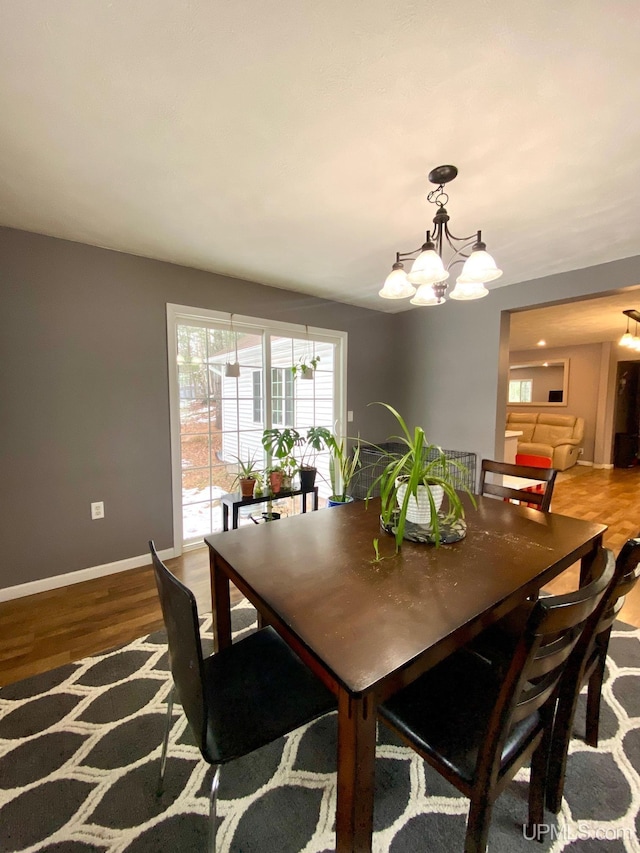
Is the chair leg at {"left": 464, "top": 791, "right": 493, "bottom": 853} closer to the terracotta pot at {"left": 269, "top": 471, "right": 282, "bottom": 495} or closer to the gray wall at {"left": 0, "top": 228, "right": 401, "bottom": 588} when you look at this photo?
the terracotta pot at {"left": 269, "top": 471, "right": 282, "bottom": 495}

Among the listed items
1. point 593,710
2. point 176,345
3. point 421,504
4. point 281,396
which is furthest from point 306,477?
point 593,710

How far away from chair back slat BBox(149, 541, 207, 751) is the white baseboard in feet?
6.38

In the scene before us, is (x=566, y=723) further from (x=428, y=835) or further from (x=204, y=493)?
(x=204, y=493)

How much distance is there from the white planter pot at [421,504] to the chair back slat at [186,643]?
2.95 feet

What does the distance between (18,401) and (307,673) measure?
231 centimetres

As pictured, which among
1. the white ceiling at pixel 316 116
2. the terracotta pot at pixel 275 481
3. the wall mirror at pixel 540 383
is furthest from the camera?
the wall mirror at pixel 540 383

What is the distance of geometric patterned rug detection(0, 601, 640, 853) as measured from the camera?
1.02m

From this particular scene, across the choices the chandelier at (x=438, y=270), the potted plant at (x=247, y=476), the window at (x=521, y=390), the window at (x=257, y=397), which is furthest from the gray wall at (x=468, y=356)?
the window at (x=521, y=390)

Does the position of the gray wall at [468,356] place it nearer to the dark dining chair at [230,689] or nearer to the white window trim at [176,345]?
the white window trim at [176,345]

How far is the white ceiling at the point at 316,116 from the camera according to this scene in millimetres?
942

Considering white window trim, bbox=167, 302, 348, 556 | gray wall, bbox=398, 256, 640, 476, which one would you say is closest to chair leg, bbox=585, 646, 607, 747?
gray wall, bbox=398, 256, 640, 476

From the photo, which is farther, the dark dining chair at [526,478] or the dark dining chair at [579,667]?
the dark dining chair at [526,478]

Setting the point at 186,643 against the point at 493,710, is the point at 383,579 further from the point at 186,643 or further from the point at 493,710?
the point at 186,643

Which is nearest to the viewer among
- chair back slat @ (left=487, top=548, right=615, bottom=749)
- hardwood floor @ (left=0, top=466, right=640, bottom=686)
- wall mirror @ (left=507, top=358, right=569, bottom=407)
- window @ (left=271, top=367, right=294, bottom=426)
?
chair back slat @ (left=487, top=548, right=615, bottom=749)
